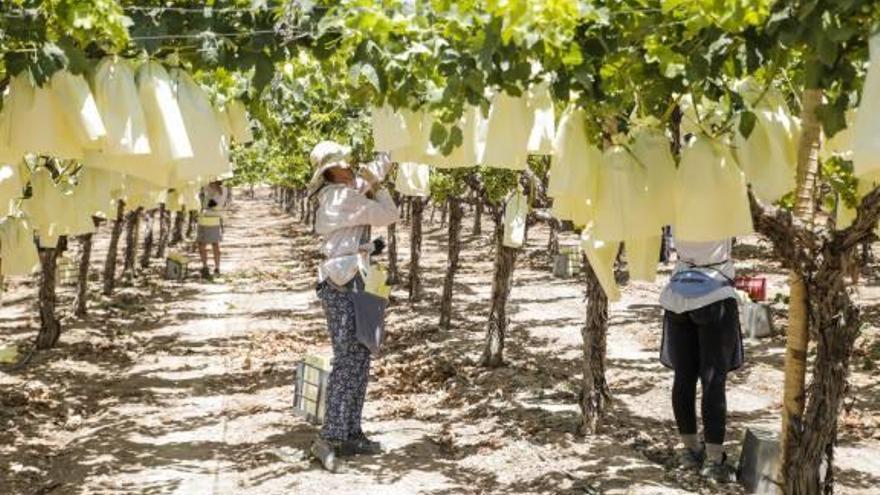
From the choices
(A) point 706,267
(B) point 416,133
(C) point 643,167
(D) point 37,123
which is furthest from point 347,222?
(C) point 643,167

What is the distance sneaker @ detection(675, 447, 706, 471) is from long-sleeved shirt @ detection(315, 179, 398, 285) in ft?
6.45

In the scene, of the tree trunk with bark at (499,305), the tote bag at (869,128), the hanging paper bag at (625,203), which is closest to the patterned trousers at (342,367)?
the tree trunk with bark at (499,305)

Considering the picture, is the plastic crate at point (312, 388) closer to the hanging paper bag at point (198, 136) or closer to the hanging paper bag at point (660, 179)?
the hanging paper bag at point (198, 136)

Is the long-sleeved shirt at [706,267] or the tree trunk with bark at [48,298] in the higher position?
the long-sleeved shirt at [706,267]

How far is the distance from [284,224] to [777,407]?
29.4 metres

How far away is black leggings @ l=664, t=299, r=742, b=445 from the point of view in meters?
4.46

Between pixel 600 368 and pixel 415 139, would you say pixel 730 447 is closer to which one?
pixel 600 368

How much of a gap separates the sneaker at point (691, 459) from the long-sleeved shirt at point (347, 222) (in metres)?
1.97

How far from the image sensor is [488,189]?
8.28 metres

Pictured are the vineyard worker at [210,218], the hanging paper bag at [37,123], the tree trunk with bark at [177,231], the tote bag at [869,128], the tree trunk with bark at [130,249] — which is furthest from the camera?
the tree trunk with bark at [177,231]

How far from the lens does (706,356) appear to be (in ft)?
14.8

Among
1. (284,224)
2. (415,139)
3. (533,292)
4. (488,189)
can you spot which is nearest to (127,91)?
(415,139)

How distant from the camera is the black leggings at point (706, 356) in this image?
446 cm

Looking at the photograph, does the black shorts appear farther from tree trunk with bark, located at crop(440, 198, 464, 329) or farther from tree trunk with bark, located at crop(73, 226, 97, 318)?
tree trunk with bark, located at crop(73, 226, 97, 318)
